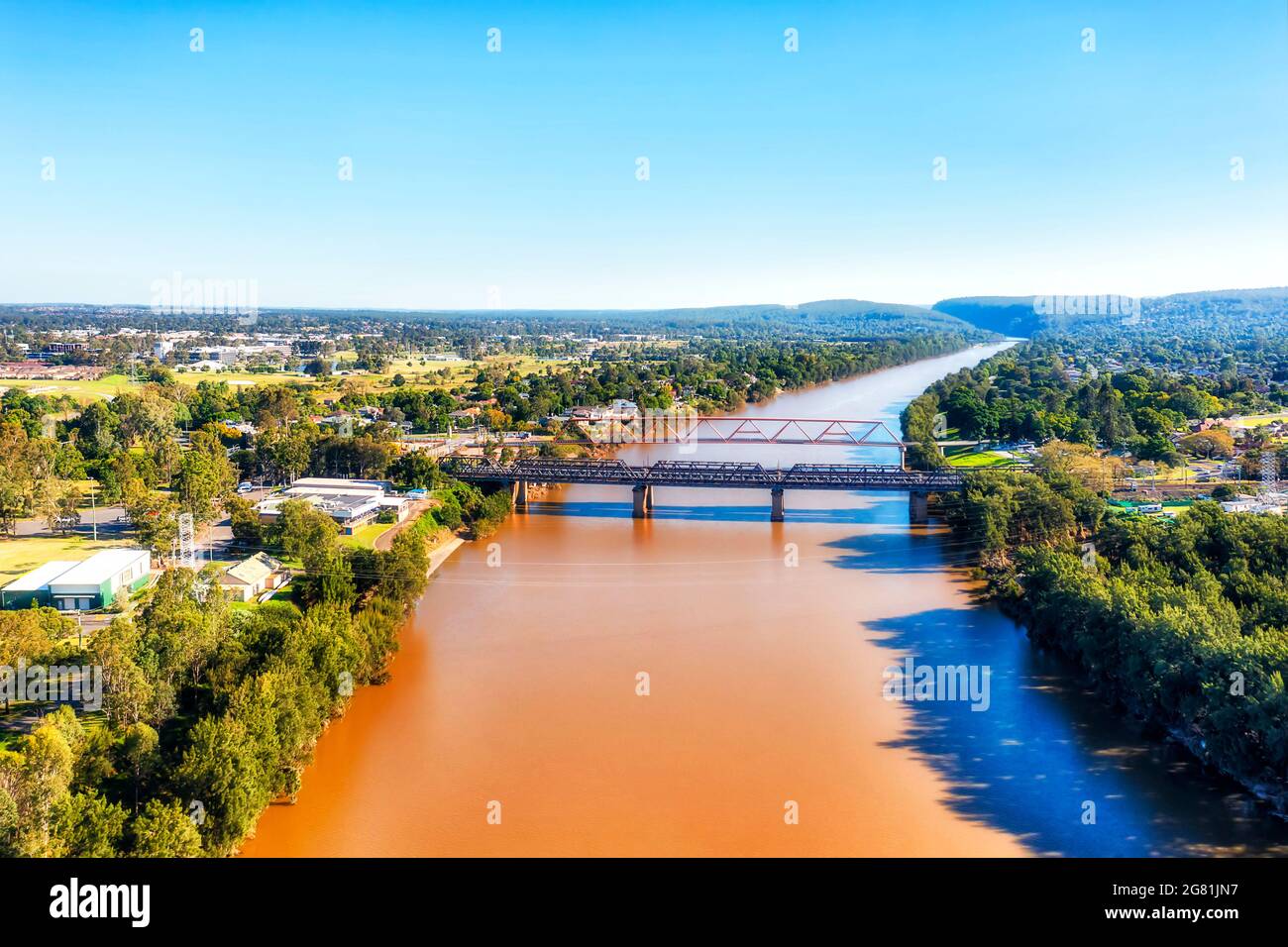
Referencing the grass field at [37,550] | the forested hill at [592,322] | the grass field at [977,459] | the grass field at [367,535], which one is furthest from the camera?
the forested hill at [592,322]

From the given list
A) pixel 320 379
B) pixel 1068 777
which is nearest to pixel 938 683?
pixel 1068 777

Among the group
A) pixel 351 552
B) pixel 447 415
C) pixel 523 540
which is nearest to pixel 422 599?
pixel 351 552

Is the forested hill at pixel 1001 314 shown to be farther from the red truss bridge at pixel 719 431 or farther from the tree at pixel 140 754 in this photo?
the tree at pixel 140 754

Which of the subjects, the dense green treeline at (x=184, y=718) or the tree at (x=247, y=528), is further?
the tree at (x=247, y=528)

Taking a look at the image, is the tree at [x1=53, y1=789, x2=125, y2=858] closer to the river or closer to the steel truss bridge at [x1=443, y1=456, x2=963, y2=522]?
the river

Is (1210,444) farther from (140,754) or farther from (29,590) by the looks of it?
(29,590)

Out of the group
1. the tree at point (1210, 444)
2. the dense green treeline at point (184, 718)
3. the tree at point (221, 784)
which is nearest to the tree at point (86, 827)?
the dense green treeline at point (184, 718)
